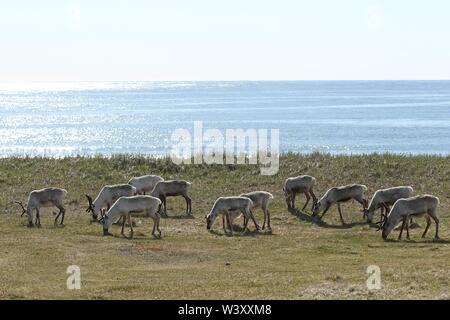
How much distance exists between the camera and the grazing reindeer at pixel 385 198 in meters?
36.4

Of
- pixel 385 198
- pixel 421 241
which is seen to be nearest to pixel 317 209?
pixel 385 198

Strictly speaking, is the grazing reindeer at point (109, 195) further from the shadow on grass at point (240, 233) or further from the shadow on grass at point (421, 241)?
the shadow on grass at point (421, 241)

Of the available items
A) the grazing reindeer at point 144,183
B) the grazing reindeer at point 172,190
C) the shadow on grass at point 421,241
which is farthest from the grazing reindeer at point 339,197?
the grazing reindeer at point 144,183

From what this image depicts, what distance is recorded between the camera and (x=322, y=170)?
47.2m

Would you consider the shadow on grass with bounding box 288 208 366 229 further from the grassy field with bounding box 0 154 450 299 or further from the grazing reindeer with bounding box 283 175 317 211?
the grazing reindeer with bounding box 283 175 317 211

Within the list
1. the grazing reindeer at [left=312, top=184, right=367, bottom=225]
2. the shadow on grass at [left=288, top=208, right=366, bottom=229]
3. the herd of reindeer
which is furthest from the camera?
the grazing reindeer at [left=312, top=184, right=367, bottom=225]

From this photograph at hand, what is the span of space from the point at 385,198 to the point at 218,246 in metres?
9.89

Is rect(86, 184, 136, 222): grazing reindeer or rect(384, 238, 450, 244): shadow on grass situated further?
rect(86, 184, 136, 222): grazing reindeer

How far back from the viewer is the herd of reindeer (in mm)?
32531

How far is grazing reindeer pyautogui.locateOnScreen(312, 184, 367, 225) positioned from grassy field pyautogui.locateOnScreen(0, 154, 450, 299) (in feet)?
2.34

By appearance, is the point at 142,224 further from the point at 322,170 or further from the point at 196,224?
the point at 322,170

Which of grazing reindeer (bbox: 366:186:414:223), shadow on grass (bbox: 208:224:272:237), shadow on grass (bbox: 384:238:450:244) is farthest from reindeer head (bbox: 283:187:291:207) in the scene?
shadow on grass (bbox: 384:238:450:244)

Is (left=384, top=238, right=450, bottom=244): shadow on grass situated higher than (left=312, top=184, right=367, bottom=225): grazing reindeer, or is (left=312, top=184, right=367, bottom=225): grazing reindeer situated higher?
(left=312, top=184, right=367, bottom=225): grazing reindeer

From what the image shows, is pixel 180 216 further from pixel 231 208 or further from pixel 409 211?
pixel 409 211
